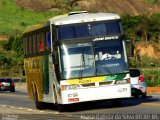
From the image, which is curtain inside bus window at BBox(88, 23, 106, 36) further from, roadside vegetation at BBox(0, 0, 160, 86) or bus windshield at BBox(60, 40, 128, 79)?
roadside vegetation at BBox(0, 0, 160, 86)

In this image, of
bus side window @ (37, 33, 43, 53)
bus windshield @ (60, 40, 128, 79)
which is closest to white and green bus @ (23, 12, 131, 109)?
bus windshield @ (60, 40, 128, 79)

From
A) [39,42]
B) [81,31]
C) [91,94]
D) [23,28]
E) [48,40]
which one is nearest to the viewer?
[91,94]

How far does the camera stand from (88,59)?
23.0 metres

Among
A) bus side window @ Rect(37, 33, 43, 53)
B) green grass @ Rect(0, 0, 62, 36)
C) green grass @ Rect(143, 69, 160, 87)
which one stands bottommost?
green grass @ Rect(143, 69, 160, 87)

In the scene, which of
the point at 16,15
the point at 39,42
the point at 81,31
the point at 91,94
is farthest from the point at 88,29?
the point at 16,15

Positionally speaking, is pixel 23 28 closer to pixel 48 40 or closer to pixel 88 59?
pixel 48 40

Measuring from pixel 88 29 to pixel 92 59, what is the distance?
3.99 feet

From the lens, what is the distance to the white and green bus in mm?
22781

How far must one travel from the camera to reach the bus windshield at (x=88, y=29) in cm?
2322

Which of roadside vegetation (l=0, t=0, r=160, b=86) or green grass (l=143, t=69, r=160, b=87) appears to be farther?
roadside vegetation (l=0, t=0, r=160, b=86)

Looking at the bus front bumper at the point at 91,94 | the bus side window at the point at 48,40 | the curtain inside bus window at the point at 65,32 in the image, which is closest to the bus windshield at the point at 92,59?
the curtain inside bus window at the point at 65,32

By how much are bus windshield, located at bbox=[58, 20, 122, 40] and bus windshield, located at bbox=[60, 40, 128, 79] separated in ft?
1.18

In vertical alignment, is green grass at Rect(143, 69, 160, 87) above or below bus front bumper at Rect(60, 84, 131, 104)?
below

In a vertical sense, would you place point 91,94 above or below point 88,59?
below
